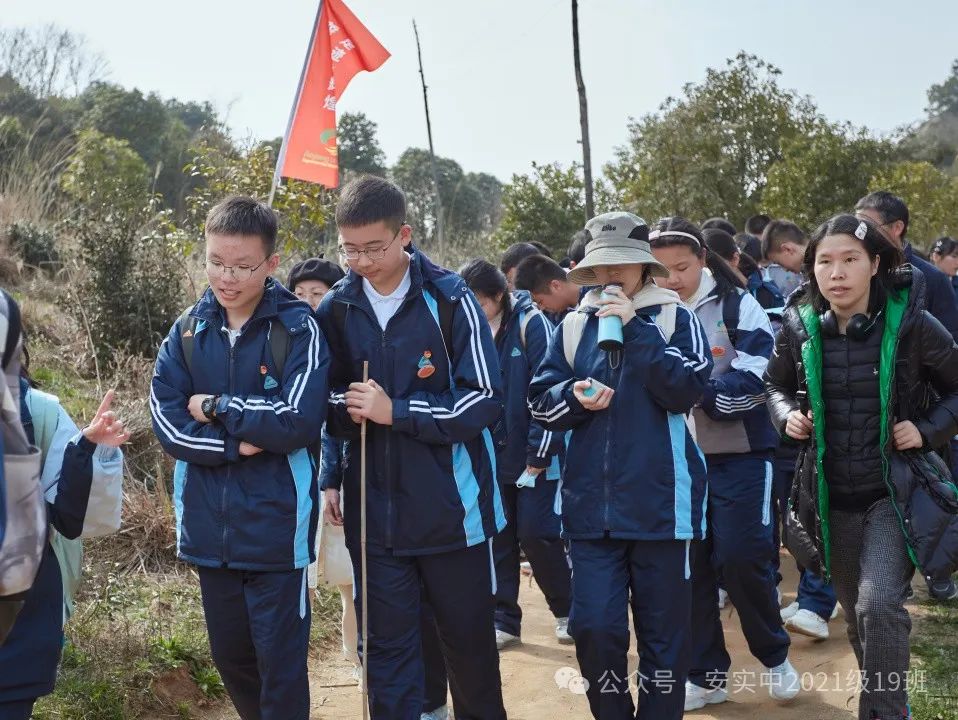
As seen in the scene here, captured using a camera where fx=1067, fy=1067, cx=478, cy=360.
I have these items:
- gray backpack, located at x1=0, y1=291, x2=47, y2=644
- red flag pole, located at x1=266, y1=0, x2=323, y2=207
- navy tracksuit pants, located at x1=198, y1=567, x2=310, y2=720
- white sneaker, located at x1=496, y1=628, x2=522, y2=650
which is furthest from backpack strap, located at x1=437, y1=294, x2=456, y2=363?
red flag pole, located at x1=266, y1=0, x2=323, y2=207

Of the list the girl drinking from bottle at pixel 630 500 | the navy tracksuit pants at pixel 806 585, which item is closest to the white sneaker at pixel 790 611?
the navy tracksuit pants at pixel 806 585

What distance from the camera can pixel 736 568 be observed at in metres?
5.35

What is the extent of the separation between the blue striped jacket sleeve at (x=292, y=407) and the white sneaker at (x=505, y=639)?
116 inches

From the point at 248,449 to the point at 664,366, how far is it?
1704 mm

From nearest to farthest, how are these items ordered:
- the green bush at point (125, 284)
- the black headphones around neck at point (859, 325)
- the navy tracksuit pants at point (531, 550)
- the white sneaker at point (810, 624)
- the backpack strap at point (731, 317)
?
the black headphones around neck at point (859, 325) → the backpack strap at point (731, 317) → the white sneaker at point (810, 624) → the navy tracksuit pants at point (531, 550) → the green bush at point (125, 284)

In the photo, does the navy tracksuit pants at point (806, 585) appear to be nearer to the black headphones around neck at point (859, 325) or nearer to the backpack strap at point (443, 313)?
the black headphones around neck at point (859, 325)

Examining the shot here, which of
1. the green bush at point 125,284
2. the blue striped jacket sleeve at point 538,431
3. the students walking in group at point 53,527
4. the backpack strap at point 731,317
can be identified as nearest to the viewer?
the students walking in group at point 53,527

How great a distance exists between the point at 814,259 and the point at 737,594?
5.93ft

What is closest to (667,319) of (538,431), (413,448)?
(413,448)

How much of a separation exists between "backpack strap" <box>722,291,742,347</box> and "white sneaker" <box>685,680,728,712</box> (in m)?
1.75

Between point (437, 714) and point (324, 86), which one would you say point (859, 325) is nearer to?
point (437, 714)

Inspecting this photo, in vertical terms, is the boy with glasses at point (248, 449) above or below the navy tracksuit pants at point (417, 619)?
above

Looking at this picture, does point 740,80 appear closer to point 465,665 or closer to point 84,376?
point 84,376

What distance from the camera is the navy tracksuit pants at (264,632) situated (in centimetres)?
405
